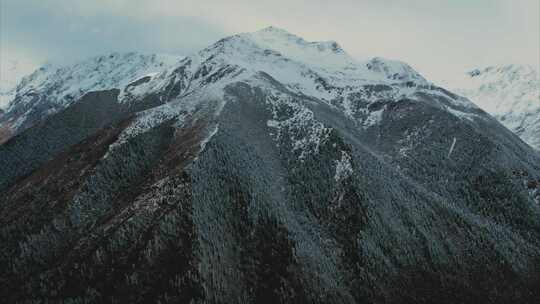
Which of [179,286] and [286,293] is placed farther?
[286,293]

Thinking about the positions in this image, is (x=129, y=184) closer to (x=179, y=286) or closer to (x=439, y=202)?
(x=179, y=286)

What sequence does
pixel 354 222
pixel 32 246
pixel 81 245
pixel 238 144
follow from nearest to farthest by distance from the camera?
pixel 81 245, pixel 32 246, pixel 354 222, pixel 238 144

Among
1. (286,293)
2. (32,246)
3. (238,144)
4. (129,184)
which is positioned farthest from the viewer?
(238,144)

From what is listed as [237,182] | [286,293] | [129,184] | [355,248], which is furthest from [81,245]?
[355,248]

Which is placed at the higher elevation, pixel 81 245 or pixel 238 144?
pixel 238 144

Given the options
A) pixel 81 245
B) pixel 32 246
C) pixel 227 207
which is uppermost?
pixel 227 207

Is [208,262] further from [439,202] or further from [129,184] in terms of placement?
[439,202]

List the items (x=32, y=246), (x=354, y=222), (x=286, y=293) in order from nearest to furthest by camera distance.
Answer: (x=286, y=293), (x=32, y=246), (x=354, y=222)

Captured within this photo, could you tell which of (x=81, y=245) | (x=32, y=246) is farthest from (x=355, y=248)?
(x=32, y=246)

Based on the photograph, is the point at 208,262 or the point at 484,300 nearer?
the point at 208,262
